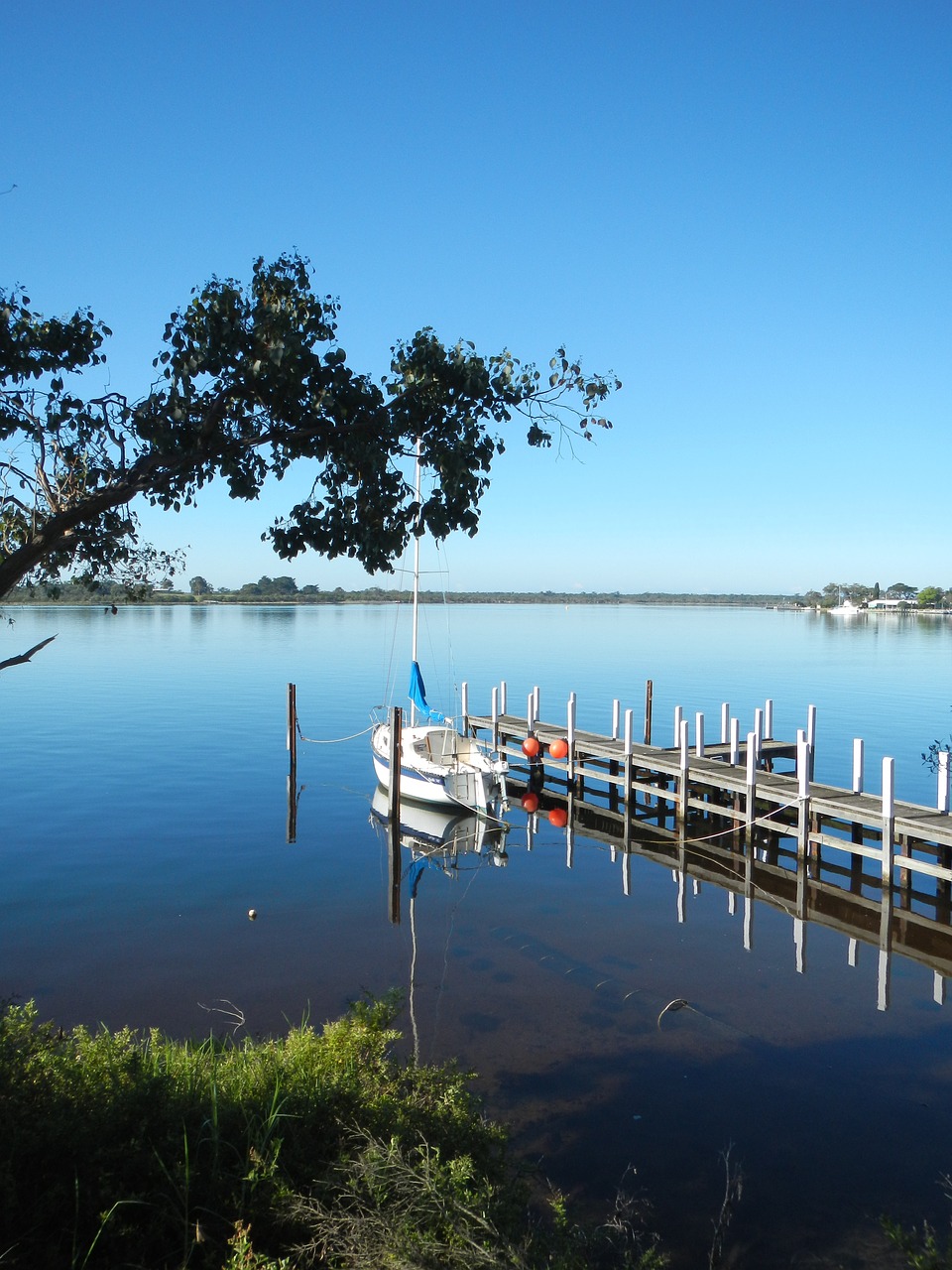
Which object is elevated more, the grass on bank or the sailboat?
the grass on bank

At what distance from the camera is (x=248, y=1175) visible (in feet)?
17.6

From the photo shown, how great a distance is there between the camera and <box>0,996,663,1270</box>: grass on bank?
16.1ft

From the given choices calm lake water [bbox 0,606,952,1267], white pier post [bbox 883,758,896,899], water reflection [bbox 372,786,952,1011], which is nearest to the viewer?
calm lake water [bbox 0,606,952,1267]

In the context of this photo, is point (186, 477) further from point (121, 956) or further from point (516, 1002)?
point (121, 956)

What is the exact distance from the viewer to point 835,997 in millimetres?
12758

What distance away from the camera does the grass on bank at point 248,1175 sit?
4906 millimetres

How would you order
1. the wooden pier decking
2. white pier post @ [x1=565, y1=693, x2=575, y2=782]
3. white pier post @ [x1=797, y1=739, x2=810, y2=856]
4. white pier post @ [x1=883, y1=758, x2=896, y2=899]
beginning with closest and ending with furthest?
white pier post @ [x1=883, y1=758, x2=896, y2=899] → the wooden pier decking → white pier post @ [x1=797, y1=739, x2=810, y2=856] → white pier post @ [x1=565, y1=693, x2=575, y2=782]

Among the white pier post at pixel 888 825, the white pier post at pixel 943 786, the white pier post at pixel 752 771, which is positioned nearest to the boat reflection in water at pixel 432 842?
the white pier post at pixel 752 771

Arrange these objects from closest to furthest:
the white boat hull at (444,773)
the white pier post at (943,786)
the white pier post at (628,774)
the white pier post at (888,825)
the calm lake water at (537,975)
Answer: the calm lake water at (537,975), the white pier post at (888,825), the white pier post at (943,786), the white pier post at (628,774), the white boat hull at (444,773)

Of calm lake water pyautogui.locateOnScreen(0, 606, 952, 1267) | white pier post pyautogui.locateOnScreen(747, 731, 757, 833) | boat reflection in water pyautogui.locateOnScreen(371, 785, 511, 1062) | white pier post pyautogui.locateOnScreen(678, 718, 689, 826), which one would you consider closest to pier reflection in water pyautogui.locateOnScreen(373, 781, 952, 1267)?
calm lake water pyautogui.locateOnScreen(0, 606, 952, 1267)

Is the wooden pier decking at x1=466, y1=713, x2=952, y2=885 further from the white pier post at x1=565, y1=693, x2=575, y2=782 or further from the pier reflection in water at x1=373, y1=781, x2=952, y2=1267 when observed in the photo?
the pier reflection in water at x1=373, y1=781, x2=952, y2=1267

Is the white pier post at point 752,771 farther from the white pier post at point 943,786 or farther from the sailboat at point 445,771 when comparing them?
the sailboat at point 445,771

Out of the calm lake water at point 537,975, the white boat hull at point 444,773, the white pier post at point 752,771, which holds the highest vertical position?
the white pier post at point 752,771

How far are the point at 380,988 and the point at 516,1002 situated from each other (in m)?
1.98
